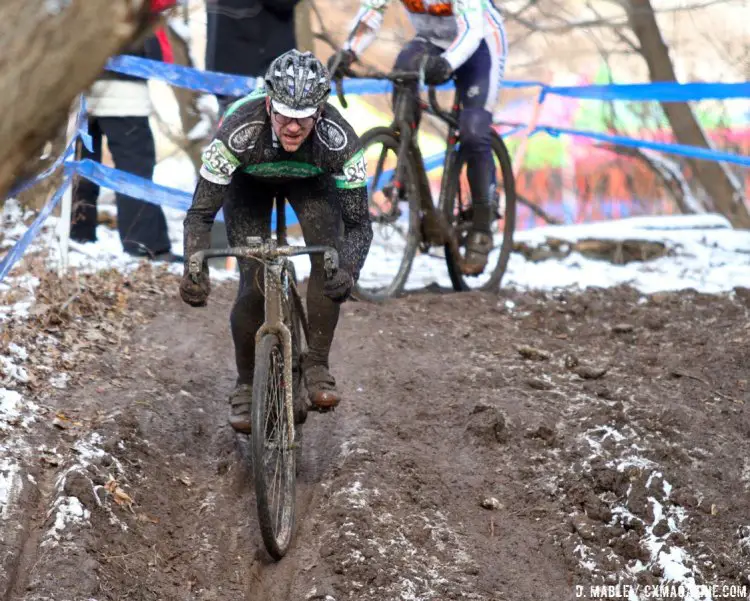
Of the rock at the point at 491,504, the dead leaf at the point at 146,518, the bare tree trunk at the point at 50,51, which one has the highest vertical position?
the bare tree trunk at the point at 50,51

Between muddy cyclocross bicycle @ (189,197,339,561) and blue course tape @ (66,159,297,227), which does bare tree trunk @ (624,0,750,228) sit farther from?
muddy cyclocross bicycle @ (189,197,339,561)

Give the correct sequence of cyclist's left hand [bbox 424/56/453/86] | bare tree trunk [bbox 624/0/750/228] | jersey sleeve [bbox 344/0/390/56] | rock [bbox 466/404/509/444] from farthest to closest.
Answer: bare tree trunk [bbox 624/0/750/228], jersey sleeve [bbox 344/0/390/56], cyclist's left hand [bbox 424/56/453/86], rock [bbox 466/404/509/444]

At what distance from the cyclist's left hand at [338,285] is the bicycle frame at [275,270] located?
82mm

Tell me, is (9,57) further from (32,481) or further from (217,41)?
(217,41)

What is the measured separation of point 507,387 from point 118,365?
2.30m

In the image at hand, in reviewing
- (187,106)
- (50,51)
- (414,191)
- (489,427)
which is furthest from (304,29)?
(50,51)

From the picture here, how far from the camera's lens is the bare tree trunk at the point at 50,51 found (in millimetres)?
2432

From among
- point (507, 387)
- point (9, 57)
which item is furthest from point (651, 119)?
point (9, 57)

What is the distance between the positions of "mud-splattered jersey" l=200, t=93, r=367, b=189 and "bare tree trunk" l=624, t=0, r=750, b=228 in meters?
9.59

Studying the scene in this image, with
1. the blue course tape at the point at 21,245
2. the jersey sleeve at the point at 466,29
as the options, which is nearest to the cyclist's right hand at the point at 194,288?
the blue course tape at the point at 21,245

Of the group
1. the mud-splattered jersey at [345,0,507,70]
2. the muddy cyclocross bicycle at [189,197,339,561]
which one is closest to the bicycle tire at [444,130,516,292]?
the mud-splattered jersey at [345,0,507,70]

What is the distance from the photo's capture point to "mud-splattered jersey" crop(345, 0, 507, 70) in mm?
7715

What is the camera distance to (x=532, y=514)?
5770 mm

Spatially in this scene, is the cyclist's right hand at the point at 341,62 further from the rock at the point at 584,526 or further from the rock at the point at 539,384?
the rock at the point at 584,526
